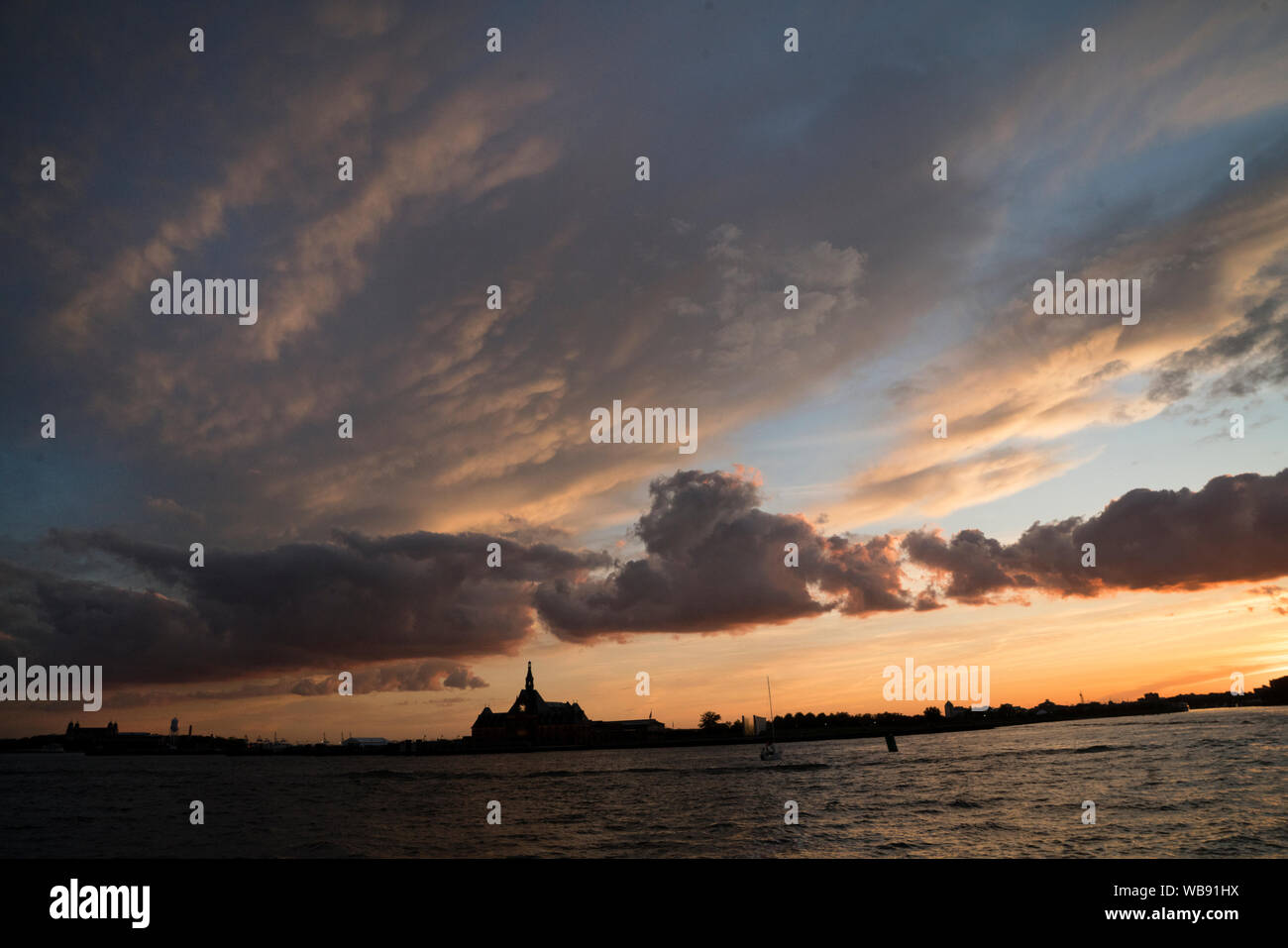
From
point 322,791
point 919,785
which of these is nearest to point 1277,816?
point 919,785

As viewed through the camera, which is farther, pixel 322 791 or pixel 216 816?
pixel 322 791
